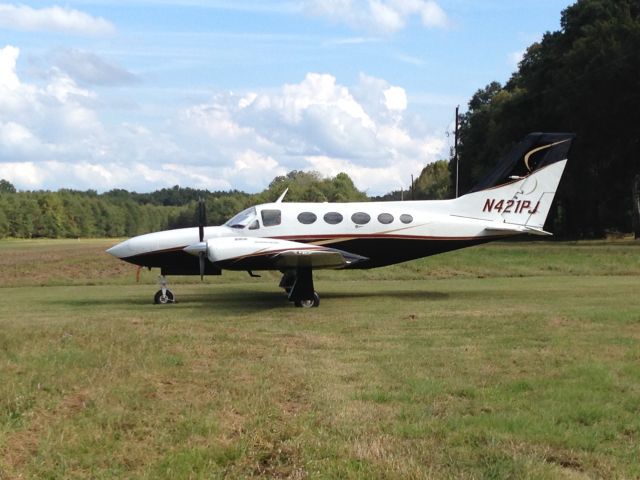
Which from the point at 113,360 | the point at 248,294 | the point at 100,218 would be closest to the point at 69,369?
the point at 113,360

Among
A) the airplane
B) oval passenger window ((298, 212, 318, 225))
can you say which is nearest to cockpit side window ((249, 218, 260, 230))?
the airplane

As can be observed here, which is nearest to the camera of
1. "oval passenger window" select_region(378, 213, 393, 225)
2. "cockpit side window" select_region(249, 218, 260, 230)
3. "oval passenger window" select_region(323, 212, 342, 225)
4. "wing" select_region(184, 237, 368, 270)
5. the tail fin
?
"wing" select_region(184, 237, 368, 270)

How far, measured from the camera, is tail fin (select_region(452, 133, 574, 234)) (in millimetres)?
21266

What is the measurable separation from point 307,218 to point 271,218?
36.6 inches

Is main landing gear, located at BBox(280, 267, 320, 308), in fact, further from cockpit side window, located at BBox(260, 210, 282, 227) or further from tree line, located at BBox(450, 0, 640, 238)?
tree line, located at BBox(450, 0, 640, 238)

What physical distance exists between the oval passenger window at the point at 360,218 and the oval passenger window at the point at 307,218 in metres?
1.02

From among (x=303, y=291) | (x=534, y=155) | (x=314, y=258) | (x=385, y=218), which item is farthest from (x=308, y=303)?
(x=534, y=155)

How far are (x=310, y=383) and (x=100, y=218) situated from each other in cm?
16648

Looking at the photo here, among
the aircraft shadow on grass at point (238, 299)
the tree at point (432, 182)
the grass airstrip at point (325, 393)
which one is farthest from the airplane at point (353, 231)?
the tree at point (432, 182)

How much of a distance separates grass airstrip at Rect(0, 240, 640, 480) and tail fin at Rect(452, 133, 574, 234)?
4.27 meters

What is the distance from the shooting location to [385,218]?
811 inches

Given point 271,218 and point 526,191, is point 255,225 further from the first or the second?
point 526,191

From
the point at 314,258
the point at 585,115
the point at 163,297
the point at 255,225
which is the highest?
the point at 585,115

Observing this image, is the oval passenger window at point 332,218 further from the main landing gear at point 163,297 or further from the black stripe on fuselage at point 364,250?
the main landing gear at point 163,297
